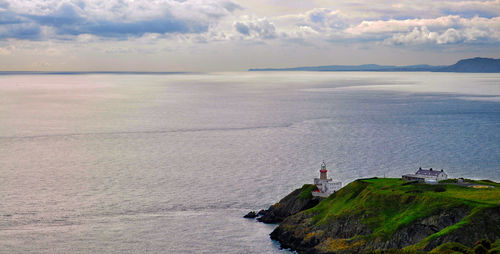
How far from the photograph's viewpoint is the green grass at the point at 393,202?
235ft

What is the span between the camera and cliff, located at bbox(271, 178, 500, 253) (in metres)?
66.1

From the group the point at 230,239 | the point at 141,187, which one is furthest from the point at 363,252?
the point at 141,187

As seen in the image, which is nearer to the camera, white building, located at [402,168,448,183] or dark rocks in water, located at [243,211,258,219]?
white building, located at [402,168,448,183]

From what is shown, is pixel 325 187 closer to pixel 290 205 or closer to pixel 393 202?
pixel 290 205

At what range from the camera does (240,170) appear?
122188 mm

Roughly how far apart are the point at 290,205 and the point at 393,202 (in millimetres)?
19281

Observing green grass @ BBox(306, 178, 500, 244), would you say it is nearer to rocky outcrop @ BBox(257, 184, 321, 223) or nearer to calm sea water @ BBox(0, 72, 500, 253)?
rocky outcrop @ BBox(257, 184, 321, 223)

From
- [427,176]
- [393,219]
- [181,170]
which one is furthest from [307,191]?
[181,170]

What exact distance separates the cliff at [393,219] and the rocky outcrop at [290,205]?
3.87 meters

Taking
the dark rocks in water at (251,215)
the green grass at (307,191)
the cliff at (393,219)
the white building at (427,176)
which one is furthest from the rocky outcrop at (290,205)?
the white building at (427,176)

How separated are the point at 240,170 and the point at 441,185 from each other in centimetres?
4932

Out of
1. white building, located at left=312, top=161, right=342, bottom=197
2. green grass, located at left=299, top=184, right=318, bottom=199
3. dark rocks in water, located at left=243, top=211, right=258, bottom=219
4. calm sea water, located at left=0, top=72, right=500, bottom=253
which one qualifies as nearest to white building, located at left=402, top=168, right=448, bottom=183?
white building, located at left=312, top=161, right=342, bottom=197

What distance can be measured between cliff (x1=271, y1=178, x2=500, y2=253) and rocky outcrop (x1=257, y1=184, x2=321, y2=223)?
12.7 ft

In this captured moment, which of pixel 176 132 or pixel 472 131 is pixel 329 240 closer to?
pixel 176 132
